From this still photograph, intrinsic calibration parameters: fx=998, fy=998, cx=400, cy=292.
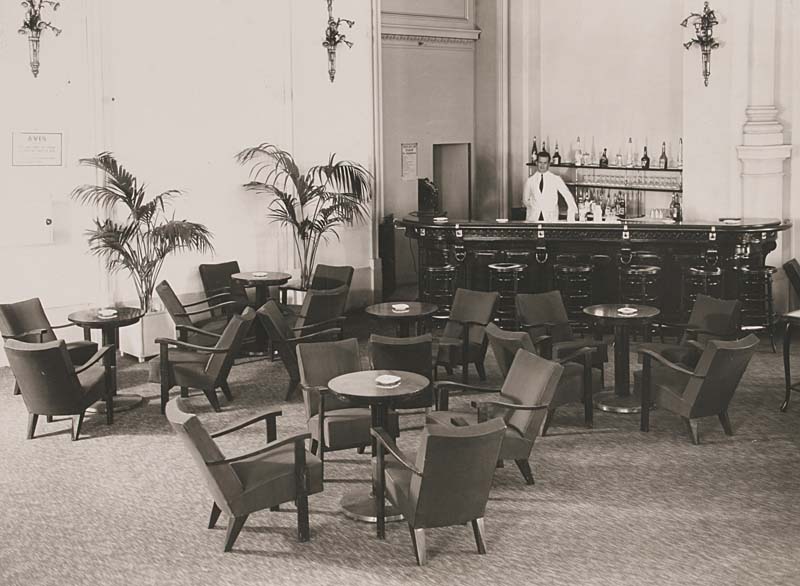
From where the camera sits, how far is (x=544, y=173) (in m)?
13.4

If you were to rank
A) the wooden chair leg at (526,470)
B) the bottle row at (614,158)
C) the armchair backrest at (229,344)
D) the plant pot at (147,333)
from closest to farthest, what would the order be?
the wooden chair leg at (526,470) → the armchair backrest at (229,344) → the plant pot at (147,333) → the bottle row at (614,158)

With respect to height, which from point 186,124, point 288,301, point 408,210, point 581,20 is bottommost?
point 288,301

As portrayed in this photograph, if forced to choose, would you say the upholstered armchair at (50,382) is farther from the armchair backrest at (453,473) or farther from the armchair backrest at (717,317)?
the armchair backrest at (717,317)

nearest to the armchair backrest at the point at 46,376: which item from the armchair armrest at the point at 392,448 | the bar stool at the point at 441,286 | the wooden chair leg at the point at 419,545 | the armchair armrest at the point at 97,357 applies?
the armchair armrest at the point at 97,357

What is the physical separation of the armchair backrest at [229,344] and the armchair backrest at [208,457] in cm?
272

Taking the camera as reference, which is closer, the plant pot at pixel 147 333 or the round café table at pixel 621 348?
the round café table at pixel 621 348

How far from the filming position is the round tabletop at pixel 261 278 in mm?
11047

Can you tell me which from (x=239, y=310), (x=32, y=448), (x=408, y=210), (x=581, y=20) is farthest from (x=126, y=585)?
(x=581, y=20)

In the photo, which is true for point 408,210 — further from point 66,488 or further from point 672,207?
point 66,488

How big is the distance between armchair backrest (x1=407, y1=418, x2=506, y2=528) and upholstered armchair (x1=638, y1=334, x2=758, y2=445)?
252cm

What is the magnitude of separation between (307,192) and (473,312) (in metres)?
3.34

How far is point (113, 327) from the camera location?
356 inches

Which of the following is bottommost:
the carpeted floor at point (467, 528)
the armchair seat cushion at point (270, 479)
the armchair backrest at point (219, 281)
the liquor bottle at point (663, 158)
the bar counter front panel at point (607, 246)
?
the carpeted floor at point (467, 528)

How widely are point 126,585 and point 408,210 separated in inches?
412
